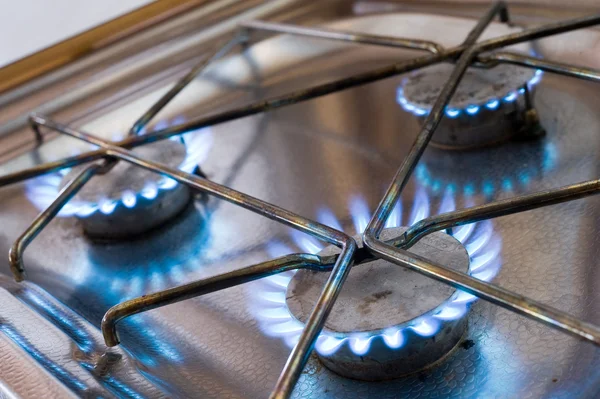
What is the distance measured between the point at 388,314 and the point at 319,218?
221 millimetres

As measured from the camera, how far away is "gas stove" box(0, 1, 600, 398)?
474 millimetres

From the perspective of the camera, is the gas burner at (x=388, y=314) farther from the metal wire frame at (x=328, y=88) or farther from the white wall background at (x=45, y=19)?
the white wall background at (x=45, y=19)

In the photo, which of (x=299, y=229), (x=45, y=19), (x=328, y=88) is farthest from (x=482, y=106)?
(x=45, y=19)

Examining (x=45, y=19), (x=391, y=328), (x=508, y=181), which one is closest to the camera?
(x=391, y=328)

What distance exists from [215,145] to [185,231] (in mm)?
163

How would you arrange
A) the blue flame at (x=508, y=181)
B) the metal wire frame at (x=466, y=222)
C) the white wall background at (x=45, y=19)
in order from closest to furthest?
the metal wire frame at (x=466, y=222), the blue flame at (x=508, y=181), the white wall background at (x=45, y=19)

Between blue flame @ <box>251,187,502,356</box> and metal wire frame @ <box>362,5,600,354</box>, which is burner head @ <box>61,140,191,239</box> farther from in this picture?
metal wire frame @ <box>362,5,600,354</box>

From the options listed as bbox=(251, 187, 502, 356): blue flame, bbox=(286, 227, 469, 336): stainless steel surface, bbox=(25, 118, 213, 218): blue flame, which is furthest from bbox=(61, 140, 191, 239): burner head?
bbox=(286, 227, 469, 336): stainless steel surface

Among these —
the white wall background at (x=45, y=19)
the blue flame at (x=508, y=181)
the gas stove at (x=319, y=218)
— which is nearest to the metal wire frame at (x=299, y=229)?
the gas stove at (x=319, y=218)

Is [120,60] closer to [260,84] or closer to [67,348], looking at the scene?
[260,84]

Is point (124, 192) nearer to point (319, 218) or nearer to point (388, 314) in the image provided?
point (319, 218)

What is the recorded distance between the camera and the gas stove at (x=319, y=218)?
0.47 m

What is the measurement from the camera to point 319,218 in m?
0.68

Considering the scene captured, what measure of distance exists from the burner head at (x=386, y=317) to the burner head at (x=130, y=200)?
0.23m
